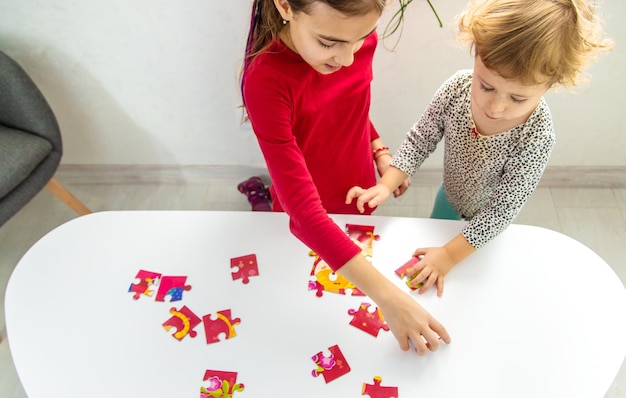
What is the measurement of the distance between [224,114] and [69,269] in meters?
1.09

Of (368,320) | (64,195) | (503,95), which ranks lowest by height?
(64,195)

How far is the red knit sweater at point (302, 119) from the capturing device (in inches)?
40.0

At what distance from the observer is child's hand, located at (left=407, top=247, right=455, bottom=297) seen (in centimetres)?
110

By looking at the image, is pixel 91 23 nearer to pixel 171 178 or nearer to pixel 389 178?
pixel 171 178

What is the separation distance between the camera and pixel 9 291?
1.17 m

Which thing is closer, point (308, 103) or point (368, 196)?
point (308, 103)

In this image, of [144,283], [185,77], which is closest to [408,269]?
[144,283]

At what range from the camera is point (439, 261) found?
1.12 meters

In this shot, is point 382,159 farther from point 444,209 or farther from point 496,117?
point 496,117

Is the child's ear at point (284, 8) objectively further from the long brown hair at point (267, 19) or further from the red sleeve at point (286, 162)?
the red sleeve at point (286, 162)

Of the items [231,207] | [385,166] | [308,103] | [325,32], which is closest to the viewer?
[325,32]

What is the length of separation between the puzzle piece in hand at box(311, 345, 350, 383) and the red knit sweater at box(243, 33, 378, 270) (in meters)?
0.18

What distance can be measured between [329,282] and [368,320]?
0.13 meters

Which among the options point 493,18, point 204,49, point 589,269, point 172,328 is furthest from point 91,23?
point 589,269
